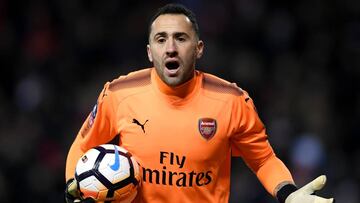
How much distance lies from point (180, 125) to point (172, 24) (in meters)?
0.67

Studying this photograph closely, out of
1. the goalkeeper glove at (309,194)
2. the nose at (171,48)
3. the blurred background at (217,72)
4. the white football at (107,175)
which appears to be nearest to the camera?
the goalkeeper glove at (309,194)

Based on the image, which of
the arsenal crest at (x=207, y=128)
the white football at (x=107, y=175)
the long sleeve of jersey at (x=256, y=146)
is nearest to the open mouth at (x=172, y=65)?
the arsenal crest at (x=207, y=128)

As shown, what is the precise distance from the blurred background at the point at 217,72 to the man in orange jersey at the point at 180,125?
4243mm

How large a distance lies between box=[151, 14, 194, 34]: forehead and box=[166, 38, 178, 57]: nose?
8 centimetres

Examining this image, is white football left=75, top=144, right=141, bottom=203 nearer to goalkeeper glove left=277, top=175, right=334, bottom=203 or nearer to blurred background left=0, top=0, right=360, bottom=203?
goalkeeper glove left=277, top=175, right=334, bottom=203

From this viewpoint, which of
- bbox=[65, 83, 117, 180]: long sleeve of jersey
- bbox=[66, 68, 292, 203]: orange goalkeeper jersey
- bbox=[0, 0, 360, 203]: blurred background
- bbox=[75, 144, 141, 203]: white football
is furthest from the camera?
bbox=[0, 0, 360, 203]: blurred background

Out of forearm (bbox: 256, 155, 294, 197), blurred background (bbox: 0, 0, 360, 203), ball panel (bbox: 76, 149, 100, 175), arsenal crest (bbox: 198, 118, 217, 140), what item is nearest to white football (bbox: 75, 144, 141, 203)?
ball panel (bbox: 76, 149, 100, 175)

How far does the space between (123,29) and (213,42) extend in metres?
1.34

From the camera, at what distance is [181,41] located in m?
5.52

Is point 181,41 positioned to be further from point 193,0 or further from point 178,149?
point 193,0

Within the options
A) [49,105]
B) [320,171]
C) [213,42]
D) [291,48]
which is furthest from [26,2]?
[320,171]

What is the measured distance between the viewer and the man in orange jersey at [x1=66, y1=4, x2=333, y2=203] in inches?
217

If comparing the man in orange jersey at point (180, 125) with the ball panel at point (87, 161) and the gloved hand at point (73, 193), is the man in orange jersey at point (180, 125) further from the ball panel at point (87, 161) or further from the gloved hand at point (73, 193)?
the ball panel at point (87, 161)

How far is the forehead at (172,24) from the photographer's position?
549 cm
